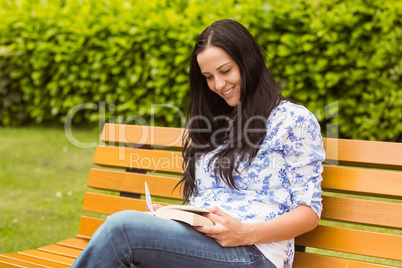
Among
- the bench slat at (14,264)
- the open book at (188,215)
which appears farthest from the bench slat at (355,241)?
the bench slat at (14,264)

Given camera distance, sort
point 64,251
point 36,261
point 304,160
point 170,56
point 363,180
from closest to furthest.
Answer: point 304,160 < point 363,180 < point 36,261 < point 64,251 < point 170,56

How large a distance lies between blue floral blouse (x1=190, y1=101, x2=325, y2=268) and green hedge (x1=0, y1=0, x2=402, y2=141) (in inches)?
122

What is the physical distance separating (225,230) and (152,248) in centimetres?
32

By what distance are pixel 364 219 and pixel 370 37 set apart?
347 cm

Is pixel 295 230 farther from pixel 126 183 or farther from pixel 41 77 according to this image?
pixel 41 77

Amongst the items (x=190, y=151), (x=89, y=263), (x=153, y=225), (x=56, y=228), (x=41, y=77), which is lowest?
(x=56, y=228)

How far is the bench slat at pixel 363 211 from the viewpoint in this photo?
238 centimetres

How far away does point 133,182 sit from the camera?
3.20 m

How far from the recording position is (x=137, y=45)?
6.93 metres

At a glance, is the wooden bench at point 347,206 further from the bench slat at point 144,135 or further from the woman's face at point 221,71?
the woman's face at point 221,71

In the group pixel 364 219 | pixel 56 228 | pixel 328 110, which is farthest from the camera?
pixel 328 110

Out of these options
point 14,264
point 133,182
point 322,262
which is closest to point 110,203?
point 133,182

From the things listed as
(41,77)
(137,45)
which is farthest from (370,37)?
(41,77)

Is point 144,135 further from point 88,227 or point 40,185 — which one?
point 40,185
